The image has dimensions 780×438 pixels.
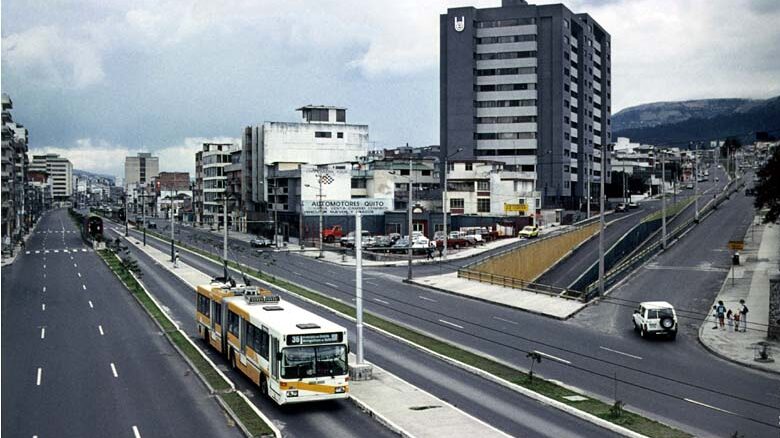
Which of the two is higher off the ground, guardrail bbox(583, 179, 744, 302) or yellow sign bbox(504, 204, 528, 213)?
yellow sign bbox(504, 204, 528, 213)

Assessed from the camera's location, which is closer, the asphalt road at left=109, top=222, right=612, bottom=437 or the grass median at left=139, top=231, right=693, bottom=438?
the asphalt road at left=109, top=222, right=612, bottom=437

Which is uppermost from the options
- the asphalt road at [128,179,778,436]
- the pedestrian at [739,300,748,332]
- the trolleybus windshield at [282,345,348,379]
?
the trolleybus windshield at [282,345,348,379]

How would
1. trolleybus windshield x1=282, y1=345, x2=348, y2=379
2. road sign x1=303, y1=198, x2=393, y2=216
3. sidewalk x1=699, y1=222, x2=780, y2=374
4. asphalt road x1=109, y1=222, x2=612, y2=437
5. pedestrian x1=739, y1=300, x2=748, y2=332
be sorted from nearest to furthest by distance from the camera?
asphalt road x1=109, y1=222, x2=612, y2=437
trolleybus windshield x1=282, y1=345, x2=348, y2=379
road sign x1=303, y1=198, x2=393, y2=216
sidewalk x1=699, y1=222, x2=780, y2=374
pedestrian x1=739, y1=300, x2=748, y2=332

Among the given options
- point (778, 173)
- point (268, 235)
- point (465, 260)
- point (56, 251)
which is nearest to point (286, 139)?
point (268, 235)

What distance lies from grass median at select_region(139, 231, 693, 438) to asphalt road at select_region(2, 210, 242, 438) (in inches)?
459

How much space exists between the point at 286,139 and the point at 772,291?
98.4 metres

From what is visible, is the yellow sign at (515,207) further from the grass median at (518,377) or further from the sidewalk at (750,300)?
the grass median at (518,377)

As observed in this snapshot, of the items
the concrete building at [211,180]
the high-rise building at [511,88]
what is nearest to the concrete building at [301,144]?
the high-rise building at [511,88]

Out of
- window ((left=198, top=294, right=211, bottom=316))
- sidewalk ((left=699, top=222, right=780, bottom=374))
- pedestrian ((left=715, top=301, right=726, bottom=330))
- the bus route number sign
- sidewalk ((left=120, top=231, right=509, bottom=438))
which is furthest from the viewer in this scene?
pedestrian ((left=715, top=301, right=726, bottom=330))

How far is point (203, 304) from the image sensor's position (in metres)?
38.7

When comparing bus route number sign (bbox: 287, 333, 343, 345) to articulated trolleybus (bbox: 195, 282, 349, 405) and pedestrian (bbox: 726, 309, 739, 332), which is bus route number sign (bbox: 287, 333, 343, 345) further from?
pedestrian (bbox: 726, 309, 739, 332)

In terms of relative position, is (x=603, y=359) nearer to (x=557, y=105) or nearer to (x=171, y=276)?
(x=171, y=276)

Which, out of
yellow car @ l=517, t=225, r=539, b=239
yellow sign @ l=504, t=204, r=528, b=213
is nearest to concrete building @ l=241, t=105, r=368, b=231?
yellow sign @ l=504, t=204, r=528, b=213

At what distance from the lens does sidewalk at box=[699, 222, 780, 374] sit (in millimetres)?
37206
